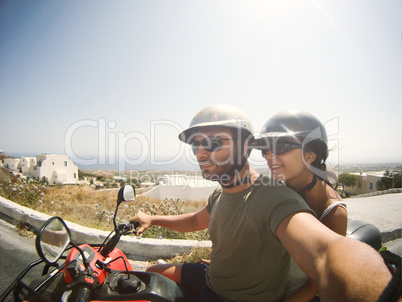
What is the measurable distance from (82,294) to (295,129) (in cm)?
244

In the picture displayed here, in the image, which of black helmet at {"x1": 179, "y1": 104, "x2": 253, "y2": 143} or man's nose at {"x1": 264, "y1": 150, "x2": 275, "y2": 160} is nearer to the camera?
black helmet at {"x1": 179, "y1": 104, "x2": 253, "y2": 143}

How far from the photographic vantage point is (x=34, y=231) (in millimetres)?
4469

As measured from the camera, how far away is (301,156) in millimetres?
2160

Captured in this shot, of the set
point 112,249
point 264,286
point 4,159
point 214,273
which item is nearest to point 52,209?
point 112,249

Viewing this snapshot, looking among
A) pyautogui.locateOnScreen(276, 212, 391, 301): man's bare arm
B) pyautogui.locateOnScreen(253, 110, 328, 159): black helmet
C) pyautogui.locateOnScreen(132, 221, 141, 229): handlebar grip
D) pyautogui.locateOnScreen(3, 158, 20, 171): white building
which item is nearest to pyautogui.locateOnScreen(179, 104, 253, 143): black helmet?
pyautogui.locateOnScreen(253, 110, 328, 159): black helmet

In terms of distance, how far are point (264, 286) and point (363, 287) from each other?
3.34 ft

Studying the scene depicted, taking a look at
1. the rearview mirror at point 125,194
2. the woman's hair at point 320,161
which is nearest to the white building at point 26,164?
the rearview mirror at point 125,194

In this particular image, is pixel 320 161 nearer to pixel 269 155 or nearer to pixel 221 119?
pixel 269 155

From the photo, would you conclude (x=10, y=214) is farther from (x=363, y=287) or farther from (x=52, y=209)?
(x=363, y=287)

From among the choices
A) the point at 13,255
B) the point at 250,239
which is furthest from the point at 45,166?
the point at 250,239

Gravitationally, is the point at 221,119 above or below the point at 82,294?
above

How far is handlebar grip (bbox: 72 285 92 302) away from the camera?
1021mm

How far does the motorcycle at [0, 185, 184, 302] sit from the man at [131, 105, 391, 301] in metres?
0.45

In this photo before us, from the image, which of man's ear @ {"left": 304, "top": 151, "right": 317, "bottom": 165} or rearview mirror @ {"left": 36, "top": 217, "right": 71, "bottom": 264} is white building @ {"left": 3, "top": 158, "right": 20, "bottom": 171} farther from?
man's ear @ {"left": 304, "top": 151, "right": 317, "bottom": 165}
